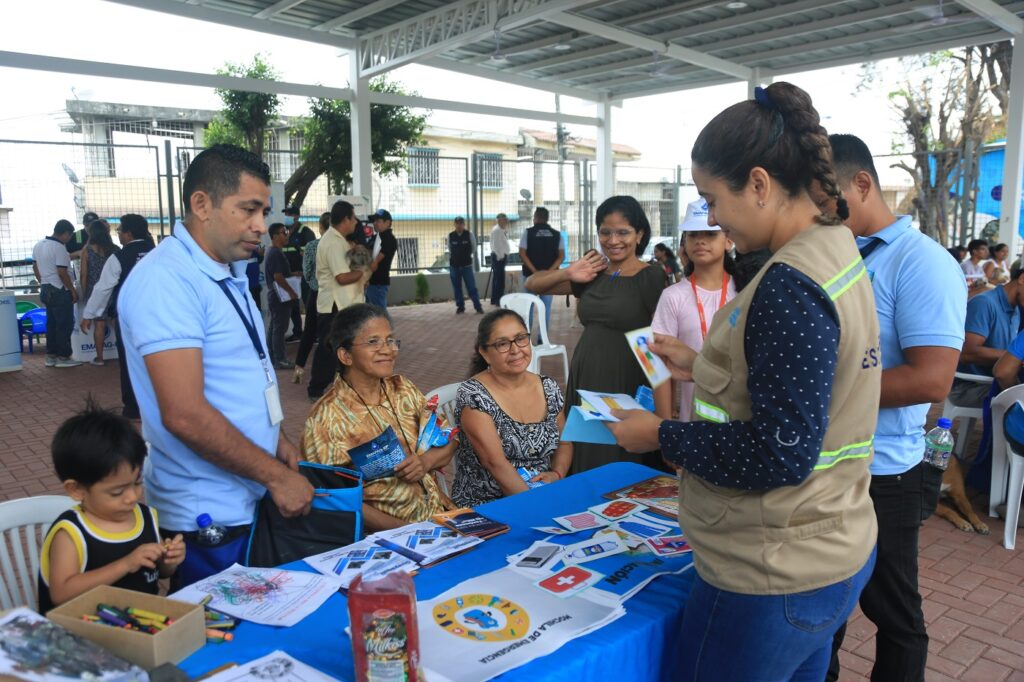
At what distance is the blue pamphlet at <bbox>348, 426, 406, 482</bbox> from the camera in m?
2.51

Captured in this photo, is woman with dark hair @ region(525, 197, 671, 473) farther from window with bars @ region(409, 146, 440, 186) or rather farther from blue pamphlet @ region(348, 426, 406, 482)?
window with bars @ region(409, 146, 440, 186)

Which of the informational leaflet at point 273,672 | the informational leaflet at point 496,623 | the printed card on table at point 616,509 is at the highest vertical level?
the informational leaflet at point 273,672

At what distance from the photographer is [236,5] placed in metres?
11.3

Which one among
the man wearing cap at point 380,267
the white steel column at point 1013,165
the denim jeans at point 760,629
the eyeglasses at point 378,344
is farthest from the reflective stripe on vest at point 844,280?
the white steel column at point 1013,165

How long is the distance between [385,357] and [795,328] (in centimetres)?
192

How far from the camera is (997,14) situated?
10727 mm

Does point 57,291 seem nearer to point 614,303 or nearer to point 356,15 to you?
point 356,15

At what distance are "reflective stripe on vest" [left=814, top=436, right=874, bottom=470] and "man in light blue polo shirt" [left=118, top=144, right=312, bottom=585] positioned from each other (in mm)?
1388

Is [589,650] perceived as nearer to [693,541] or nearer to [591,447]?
[693,541]

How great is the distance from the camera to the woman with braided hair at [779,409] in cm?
117

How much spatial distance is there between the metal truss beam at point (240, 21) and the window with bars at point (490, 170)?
3.75m

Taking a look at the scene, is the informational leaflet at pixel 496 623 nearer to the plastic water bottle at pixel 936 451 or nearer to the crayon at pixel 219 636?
the crayon at pixel 219 636

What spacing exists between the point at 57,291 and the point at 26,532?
26.1ft

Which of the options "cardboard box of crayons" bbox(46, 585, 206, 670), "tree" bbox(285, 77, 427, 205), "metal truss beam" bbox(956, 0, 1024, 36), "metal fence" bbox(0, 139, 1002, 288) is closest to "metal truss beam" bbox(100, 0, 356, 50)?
"metal fence" bbox(0, 139, 1002, 288)
